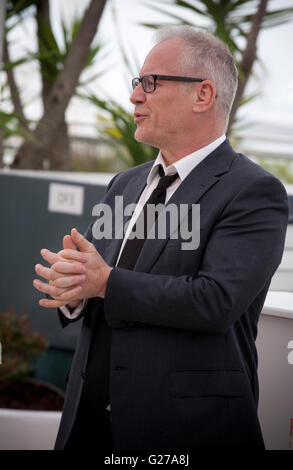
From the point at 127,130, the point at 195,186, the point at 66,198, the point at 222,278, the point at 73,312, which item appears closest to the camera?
the point at 222,278

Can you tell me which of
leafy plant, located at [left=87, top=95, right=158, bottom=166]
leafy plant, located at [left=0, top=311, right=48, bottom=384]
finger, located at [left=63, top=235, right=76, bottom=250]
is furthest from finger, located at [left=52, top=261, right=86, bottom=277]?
leafy plant, located at [left=87, top=95, right=158, bottom=166]

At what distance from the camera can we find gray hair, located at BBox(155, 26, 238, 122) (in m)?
1.19

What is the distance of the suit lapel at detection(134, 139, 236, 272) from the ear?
103mm

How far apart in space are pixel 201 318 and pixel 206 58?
0.58 metres

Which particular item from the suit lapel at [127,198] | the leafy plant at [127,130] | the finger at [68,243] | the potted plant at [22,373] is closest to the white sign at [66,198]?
the leafy plant at [127,130]

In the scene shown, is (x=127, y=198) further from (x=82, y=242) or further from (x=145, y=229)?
(x=82, y=242)

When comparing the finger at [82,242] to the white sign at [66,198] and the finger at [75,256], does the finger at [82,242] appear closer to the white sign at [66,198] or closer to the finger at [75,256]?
the finger at [75,256]

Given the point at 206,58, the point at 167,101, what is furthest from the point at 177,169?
the point at 206,58

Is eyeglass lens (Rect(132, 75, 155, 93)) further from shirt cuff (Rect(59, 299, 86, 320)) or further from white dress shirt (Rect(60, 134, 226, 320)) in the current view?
shirt cuff (Rect(59, 299, 86, 320))

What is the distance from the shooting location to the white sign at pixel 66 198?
8.57 ft

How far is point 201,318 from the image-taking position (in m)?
1.04
